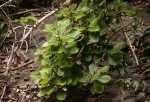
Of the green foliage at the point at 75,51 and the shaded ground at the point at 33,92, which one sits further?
the shaded ground at the point at 33,92

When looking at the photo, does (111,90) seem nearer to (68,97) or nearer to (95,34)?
(68,97)

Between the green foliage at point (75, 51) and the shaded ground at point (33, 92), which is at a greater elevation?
the green foliage at point (75, 51)

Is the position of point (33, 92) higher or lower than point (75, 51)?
lower

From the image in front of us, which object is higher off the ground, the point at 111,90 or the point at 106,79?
the point at 106,79

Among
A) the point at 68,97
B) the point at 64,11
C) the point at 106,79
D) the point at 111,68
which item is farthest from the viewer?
the point at 111,68

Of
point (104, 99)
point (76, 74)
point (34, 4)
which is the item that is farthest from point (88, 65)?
point (34, 4)

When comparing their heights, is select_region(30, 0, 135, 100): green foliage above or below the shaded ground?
above

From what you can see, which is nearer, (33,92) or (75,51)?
(75,51)

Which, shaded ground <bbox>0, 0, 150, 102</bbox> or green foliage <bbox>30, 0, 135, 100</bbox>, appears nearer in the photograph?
green foliage <bbox>30, 0, 135, 100</bbox>
